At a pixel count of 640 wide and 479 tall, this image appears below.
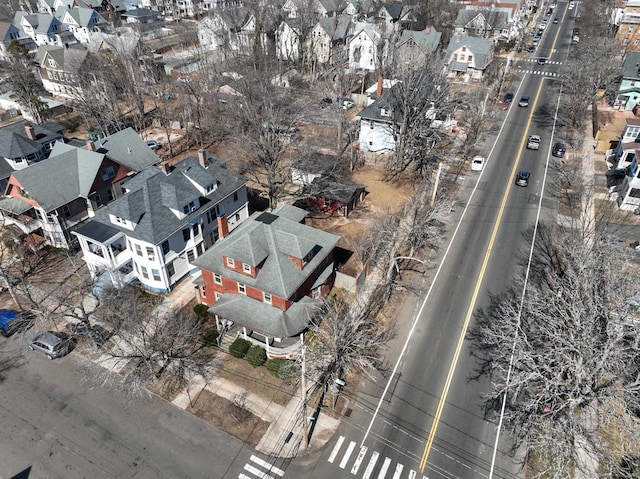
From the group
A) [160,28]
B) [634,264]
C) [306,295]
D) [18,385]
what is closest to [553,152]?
[634,264]

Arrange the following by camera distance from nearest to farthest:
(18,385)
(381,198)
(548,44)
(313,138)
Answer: (18,385) < (381,198) < (313,138) < (548,44)

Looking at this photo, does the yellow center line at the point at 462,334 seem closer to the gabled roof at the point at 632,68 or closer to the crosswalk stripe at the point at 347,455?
the crosswalk stripe at the point at 347,455

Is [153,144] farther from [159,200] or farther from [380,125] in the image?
[380,125]

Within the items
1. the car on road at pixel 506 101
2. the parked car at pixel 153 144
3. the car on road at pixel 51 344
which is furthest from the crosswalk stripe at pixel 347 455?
the car on road at pixel 506 101

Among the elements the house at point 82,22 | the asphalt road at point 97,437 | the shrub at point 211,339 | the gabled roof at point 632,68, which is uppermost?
the house at point 82,22

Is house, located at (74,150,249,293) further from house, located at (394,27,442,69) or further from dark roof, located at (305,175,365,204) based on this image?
house, located at (394,27,442,69)

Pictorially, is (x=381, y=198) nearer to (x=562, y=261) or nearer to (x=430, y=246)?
(x=430, y=246)

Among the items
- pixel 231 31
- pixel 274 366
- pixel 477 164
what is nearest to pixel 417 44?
pixel 231 31
